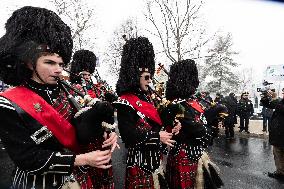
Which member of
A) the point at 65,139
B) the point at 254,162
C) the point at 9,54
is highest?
the point at 9,54

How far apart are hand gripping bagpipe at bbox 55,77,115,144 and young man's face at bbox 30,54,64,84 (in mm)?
56

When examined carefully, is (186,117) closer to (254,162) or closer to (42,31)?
(42,31)

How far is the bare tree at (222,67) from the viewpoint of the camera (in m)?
39.0

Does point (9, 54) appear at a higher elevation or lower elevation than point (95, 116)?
higher

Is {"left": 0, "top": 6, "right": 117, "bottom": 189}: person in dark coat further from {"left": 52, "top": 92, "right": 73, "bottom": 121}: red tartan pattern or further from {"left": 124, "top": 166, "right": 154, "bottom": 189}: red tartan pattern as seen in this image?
{"left": 124, "top": 166, "right": 154, "bottom": 189}: red tartan pattern

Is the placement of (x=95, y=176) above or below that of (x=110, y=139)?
below

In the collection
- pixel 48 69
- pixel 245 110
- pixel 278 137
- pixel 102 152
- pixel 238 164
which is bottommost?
pixel 238 164

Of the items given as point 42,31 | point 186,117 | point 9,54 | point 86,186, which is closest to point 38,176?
point 86,186

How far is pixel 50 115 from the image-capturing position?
81.3 inches

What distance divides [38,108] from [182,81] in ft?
8.10

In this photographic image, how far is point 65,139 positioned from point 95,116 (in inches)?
10.7

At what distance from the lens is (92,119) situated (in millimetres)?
2078

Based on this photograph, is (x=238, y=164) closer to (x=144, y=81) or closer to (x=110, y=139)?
(x=144, y=81)

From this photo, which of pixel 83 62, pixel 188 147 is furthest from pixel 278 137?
pixel 83 62
